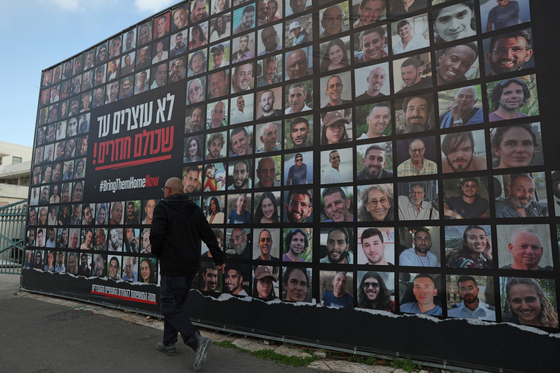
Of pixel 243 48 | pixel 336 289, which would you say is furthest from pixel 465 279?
pixel 243 48

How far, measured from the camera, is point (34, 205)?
7.20m

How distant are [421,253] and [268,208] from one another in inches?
68.7

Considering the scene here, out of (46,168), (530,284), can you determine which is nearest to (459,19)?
(530,284)

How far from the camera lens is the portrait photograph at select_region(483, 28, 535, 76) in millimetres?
2924

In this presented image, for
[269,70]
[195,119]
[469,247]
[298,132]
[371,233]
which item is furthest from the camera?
[195,119]

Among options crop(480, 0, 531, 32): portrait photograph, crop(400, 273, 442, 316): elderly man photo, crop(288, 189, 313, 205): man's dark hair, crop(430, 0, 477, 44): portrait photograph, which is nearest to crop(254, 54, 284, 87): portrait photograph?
crop(288, 189, 313, 205): man's dark hair

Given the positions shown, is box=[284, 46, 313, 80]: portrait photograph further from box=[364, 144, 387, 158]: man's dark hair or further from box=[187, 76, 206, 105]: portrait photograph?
box=[187, 76, 206, 105]: portrait photograph

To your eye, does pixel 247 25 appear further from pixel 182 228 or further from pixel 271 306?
pixel 271 306

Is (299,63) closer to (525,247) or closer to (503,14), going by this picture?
(503,14)

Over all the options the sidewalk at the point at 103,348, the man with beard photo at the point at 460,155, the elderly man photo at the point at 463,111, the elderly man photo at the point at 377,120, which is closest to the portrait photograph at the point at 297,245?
the sidewalk at the point at 103,348

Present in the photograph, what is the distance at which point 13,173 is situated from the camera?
1367 inches

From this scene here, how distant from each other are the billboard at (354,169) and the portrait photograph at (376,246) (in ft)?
0.05

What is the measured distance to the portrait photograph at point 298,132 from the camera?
392 cm

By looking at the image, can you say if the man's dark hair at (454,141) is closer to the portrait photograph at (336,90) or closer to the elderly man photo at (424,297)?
the portrait photograph at (336,90)
